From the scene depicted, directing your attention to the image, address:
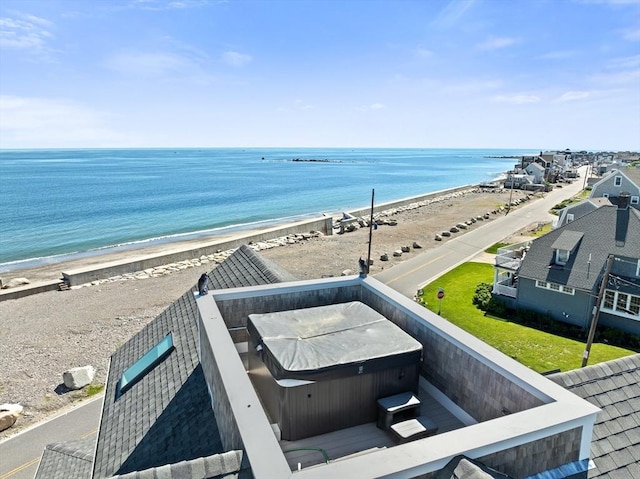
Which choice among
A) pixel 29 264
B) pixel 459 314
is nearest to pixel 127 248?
pixel 29 264

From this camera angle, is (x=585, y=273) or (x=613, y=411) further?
(x=585, y=273)

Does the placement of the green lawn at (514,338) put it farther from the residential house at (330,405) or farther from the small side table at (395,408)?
the small side table at (395,408)

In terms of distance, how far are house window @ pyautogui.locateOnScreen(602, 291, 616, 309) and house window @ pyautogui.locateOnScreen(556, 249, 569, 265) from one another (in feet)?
8.62

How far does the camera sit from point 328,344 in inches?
279

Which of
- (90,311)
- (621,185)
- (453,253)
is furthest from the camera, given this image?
(621,185)

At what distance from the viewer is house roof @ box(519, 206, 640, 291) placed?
73.6 ft

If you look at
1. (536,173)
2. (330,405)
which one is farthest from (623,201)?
(536,173)

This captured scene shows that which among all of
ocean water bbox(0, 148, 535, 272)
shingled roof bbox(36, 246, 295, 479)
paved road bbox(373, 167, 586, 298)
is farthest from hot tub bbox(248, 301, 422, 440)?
ocean water bbox(0, 148, 535, 272)

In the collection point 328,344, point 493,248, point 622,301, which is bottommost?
point 493,248

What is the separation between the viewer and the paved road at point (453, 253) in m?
31.2

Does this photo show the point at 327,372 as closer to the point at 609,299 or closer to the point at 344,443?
the point at 344,443

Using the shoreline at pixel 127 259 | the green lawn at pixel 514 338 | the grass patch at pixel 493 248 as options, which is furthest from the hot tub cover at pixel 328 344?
the grass patch at pixel 493 248

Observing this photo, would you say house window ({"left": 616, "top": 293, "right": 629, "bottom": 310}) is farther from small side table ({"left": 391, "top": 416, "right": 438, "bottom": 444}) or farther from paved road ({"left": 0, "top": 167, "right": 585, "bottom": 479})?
small side table ({"left": 391, "top": 416, "right": 438, "bottom": 444})

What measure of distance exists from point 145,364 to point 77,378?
10411 mm
